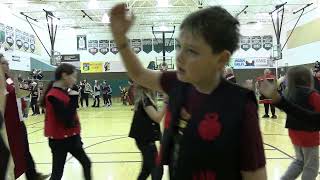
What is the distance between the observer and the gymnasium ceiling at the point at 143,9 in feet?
80.6

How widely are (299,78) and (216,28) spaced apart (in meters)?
3.03

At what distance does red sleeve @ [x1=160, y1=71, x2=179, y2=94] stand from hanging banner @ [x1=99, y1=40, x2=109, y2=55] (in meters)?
32.6

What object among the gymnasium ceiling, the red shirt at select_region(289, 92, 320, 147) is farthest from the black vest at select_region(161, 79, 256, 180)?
the gymnasium ceiling

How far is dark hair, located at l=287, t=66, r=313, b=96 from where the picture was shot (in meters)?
4.18

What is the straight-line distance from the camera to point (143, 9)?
90.7 feet

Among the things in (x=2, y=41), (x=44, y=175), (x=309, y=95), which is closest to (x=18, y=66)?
(x=2, y=41)

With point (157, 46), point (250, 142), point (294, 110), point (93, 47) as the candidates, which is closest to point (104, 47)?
point (93, 47)

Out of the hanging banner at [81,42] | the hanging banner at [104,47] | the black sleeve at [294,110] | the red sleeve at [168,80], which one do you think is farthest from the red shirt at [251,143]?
the hanging banner at [81,42]

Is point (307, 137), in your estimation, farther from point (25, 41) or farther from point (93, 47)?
point (93, 47)

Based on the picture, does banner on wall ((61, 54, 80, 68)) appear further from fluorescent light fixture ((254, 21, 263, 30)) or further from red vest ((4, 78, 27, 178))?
red vest ((4, 78, 27, 178))

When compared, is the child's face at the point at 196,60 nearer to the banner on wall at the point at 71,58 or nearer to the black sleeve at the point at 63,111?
the black sleeve at the point at 63,111

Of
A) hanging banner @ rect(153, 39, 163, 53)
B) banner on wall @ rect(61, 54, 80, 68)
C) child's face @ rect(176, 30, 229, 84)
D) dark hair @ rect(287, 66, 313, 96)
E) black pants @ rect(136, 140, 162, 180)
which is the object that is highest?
hanging banner @ rect(153, 39, 163, 53)

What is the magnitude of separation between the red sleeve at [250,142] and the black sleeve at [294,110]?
1.22 meters

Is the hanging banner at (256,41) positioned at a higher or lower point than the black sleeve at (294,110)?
higher
